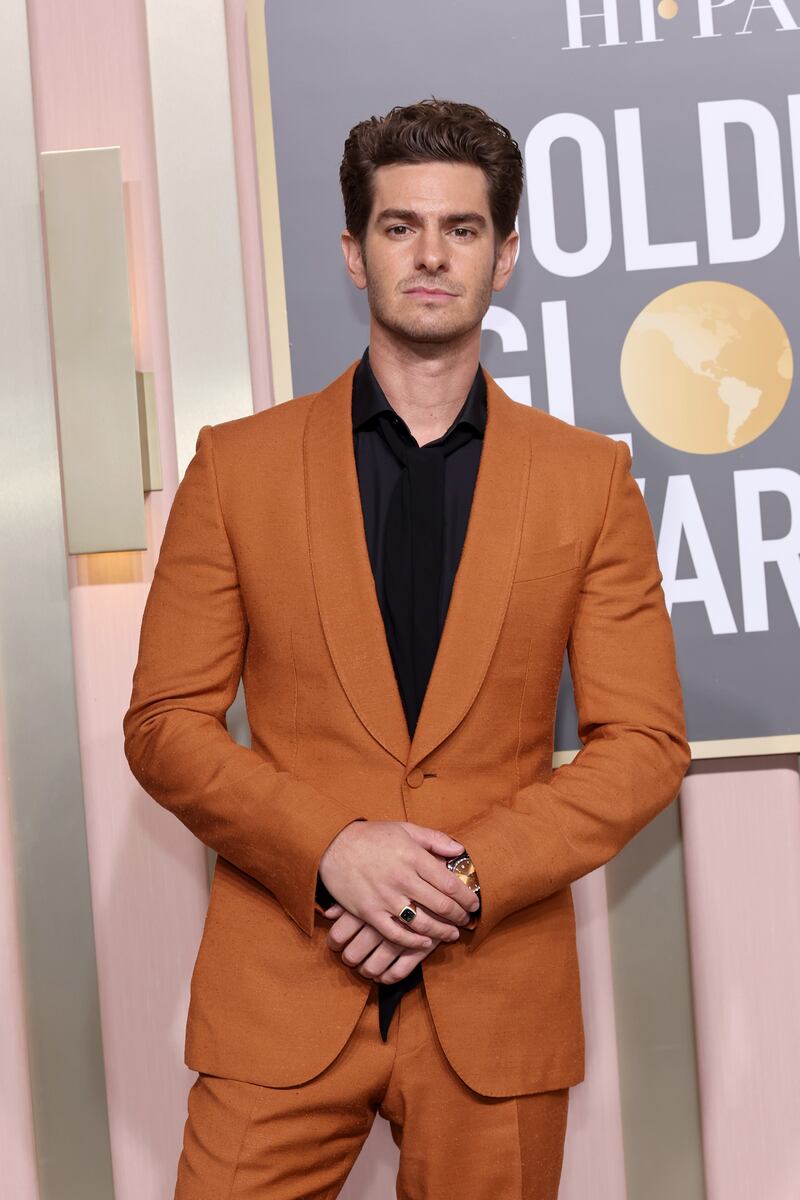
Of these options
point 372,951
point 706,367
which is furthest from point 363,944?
point 706,367

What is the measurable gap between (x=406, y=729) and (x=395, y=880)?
0.67 ft

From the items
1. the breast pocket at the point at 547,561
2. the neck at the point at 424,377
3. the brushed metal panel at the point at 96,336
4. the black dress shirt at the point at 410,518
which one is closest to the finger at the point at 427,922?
the black dress shirt at the point at 410,518

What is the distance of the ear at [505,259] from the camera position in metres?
1.91

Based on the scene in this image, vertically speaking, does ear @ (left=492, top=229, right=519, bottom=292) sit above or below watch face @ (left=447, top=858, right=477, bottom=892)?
above

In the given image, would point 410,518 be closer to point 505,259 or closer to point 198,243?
point 505,259

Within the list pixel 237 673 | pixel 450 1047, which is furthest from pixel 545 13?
pixel 450 1047

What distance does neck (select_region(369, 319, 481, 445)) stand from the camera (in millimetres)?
1844

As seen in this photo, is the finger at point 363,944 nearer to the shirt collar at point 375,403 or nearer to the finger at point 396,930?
the finger at point 396,930

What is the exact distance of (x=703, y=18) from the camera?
91.9 inches

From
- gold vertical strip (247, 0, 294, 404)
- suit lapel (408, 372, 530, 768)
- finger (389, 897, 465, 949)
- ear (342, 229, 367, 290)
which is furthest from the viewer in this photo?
gold vertical strip (247, 0, 294, 404)

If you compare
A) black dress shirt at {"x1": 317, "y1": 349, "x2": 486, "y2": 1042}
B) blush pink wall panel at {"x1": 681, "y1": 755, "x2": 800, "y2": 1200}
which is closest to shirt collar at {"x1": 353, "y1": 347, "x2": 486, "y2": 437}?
black dress shirt at {"x1": 317, "y1": 349, "x2": 486, "y2": 1042}

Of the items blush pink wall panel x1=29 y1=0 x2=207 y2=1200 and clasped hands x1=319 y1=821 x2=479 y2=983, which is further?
blush pink wall panel x1=29 y1=0 x2=207 y2=1200

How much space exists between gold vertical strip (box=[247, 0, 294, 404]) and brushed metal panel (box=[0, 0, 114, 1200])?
396 mm

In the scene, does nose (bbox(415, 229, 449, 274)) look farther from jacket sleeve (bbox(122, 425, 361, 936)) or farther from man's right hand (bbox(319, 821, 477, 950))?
man's right hand (bbox(319, 821, 477, 950))
